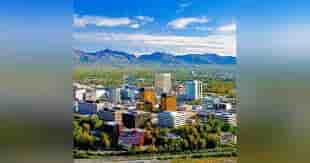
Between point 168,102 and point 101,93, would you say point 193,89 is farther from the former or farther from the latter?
point 101,93

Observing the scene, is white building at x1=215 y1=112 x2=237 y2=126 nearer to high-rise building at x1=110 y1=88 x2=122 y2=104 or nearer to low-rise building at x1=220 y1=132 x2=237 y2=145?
low-rise building at x1=220 y1=132 x2=237 y2=145

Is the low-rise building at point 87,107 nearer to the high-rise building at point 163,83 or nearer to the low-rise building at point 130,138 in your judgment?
the low-rise building at point 130,138

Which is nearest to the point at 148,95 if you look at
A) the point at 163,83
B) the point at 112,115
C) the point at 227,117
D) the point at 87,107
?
the point at 163,83

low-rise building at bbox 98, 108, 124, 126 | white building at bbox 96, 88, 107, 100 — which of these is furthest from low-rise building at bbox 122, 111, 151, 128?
white building at bbox 96, 88, 107, 100

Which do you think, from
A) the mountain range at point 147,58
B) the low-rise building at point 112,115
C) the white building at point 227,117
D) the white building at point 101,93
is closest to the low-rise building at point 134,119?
the low-rise building at point 112,115

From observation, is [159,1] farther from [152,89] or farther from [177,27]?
[152,89]
